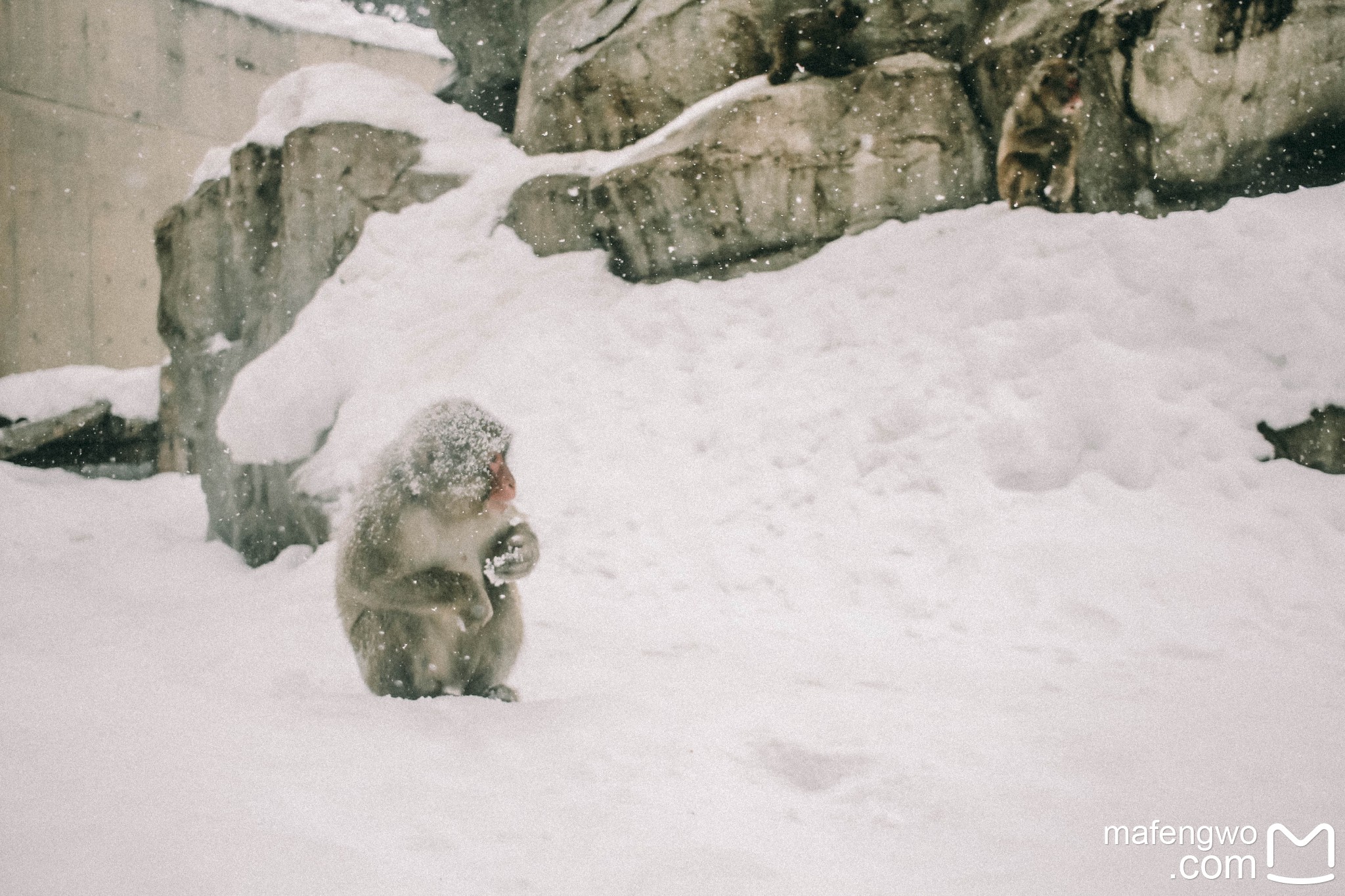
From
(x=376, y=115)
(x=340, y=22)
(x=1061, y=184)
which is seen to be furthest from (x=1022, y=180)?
(x=340, y=22)

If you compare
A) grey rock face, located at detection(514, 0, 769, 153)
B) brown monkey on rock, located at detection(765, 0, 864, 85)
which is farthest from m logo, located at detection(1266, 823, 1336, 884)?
grey rock face, located at detection(514, 0, 769, 153)

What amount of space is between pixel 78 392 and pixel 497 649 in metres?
10.3

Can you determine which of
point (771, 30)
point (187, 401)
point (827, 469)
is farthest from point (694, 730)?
point (187, 401)

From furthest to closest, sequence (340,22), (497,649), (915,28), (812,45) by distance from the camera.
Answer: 1. (340,22)
2. (915,28)
3. (812,45)
4. (497,649)

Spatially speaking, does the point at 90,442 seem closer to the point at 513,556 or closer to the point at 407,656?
the point at 407,656

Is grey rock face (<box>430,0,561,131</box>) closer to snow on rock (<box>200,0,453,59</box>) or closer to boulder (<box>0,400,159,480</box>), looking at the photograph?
boulder (<box>0,400,159,480</box>)

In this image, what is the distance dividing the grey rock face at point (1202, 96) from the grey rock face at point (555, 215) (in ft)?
10.4

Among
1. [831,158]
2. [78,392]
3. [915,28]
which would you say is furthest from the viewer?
[78,392]

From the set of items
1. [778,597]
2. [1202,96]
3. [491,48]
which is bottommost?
[778,597]

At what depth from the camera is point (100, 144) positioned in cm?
1259

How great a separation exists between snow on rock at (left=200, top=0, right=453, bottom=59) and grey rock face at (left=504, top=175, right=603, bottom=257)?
8961 mm

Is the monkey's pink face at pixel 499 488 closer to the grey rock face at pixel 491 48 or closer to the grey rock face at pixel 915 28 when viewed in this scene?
the grey rock face at pixel 915 28

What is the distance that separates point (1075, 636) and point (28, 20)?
1508cm

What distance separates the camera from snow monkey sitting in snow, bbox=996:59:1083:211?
4773 mm
